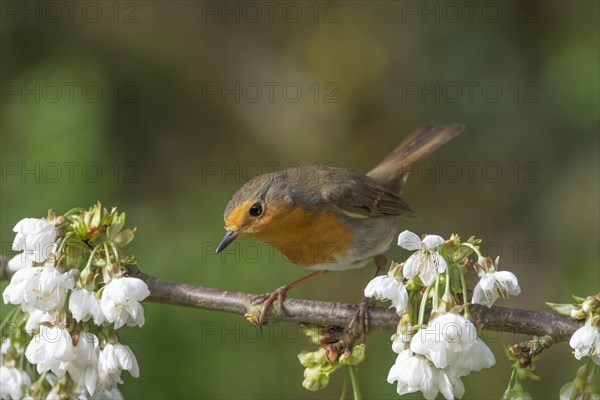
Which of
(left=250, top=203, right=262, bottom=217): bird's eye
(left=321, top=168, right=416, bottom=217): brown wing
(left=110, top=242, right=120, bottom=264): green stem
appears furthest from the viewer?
(left=321, top=168, right=416, bottom=217): brown wing

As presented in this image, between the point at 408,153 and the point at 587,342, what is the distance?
3.33 m

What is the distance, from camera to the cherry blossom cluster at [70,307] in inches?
113

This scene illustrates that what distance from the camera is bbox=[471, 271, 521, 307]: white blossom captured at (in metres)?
2.65

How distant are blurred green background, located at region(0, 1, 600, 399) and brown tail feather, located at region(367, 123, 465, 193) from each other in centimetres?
99

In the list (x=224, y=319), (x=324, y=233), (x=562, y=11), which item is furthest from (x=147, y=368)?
(x=562, y=11)

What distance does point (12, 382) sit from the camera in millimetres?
3035

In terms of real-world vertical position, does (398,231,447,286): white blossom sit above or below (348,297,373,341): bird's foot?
above

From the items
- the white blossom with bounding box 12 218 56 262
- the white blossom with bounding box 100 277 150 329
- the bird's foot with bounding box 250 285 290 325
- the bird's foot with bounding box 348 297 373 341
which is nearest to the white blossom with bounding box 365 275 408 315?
the bird's foot with bounding box 348 297 373 341

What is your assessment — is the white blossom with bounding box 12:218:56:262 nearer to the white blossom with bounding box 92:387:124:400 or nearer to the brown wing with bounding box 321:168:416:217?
the white blossom with bounding box 92:387:124:400

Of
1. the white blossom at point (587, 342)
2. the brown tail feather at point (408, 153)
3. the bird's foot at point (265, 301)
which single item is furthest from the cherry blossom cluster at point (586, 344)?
the brown tail feather at point (408, 153)

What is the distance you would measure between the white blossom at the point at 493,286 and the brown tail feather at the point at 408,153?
2951mm

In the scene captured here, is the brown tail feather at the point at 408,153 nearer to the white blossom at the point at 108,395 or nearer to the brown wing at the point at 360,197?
the brown wing at the point at 360,197

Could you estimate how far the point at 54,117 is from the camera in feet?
18.2

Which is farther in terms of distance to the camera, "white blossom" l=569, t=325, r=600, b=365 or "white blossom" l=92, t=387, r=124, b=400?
"white blossom" l=92, t=387, r=124, b=400
